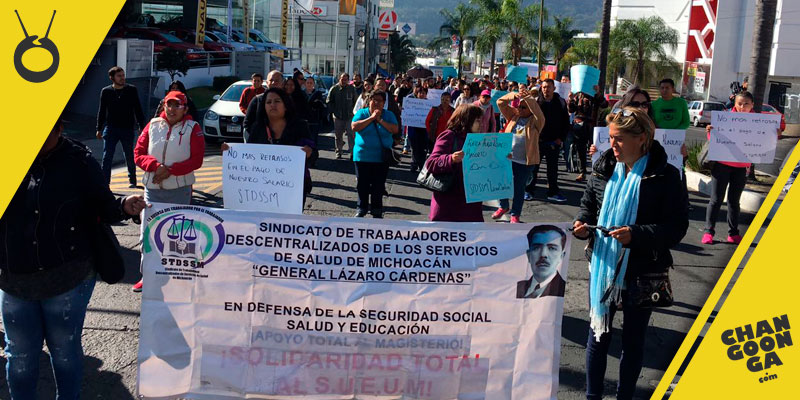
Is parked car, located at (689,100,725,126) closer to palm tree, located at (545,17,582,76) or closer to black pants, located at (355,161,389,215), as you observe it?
palm tree, located at (545,17,582,76)

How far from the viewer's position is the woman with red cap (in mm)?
6238

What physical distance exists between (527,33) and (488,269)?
197 ft

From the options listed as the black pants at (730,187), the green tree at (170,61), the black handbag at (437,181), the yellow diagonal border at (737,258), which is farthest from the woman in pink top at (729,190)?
the green tree at (170,61)

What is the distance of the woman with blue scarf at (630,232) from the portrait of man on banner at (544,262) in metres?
0.14

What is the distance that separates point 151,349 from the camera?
4.23 meters

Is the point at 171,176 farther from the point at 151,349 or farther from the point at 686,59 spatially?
the point at 686,59

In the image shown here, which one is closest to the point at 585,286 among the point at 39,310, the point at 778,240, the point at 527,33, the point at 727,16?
the point at 778,240

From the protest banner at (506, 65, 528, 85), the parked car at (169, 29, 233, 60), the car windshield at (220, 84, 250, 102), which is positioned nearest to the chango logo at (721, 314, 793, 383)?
the car windshield at (220, 84, 250, 102)

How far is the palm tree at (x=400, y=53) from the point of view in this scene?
341 ft

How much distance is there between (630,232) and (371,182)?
5.28m

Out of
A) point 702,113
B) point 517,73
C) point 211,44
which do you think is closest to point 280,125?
point 517,73

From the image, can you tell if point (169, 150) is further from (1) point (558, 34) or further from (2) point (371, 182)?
(1) point (558, 34)

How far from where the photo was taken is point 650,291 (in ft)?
13.9

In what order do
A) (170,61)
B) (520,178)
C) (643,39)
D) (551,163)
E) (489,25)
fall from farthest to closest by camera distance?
(489,25), (643,39), (170,61), (551,163), (520,178)
